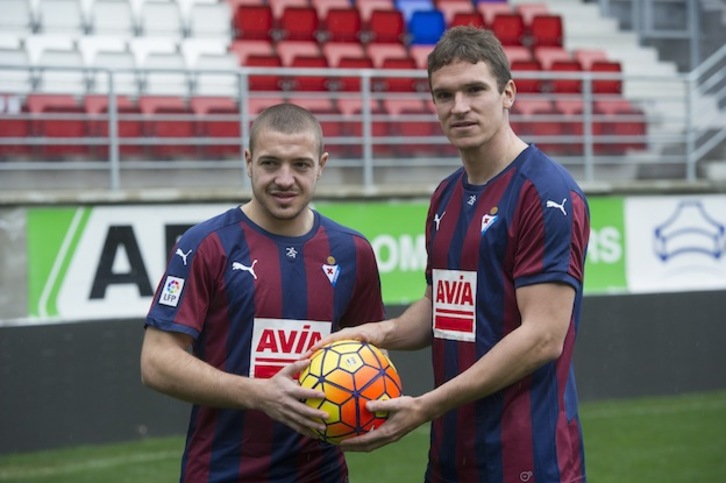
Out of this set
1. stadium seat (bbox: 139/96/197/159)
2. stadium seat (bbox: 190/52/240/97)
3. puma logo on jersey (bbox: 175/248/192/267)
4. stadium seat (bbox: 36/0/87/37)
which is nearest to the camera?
puma logo on jersey (bbox: 175/248/192/267)

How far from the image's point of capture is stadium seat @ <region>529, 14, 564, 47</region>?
43.3ft

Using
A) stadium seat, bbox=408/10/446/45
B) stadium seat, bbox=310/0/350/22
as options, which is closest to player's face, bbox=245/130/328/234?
stadium seat, bbox=310/0/350/22

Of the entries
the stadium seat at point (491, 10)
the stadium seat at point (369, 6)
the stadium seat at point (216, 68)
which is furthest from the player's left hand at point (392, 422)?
the stadium seat at point (491, 10)

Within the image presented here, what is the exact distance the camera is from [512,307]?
339cm

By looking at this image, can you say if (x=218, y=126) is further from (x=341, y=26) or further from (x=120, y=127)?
(x=341, y=26)

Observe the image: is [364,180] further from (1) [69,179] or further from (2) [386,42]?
(2) [386,42]

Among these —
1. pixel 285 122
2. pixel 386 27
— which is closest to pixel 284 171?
pixel 285 122

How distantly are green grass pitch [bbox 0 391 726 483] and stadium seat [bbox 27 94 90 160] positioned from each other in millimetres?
2591

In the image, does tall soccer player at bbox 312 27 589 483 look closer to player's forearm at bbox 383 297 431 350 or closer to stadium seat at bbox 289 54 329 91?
player's forearm at bbox 383 297 431 350

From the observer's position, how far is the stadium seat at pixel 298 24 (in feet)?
39.7

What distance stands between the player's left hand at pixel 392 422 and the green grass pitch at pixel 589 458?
3.59 meters

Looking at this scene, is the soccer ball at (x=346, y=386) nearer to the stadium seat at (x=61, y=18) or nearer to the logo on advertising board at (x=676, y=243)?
the logo on advertising board at (x=676, y=243)

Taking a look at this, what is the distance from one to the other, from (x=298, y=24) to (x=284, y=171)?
29.3ft

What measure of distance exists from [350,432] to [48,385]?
512 centimetres
